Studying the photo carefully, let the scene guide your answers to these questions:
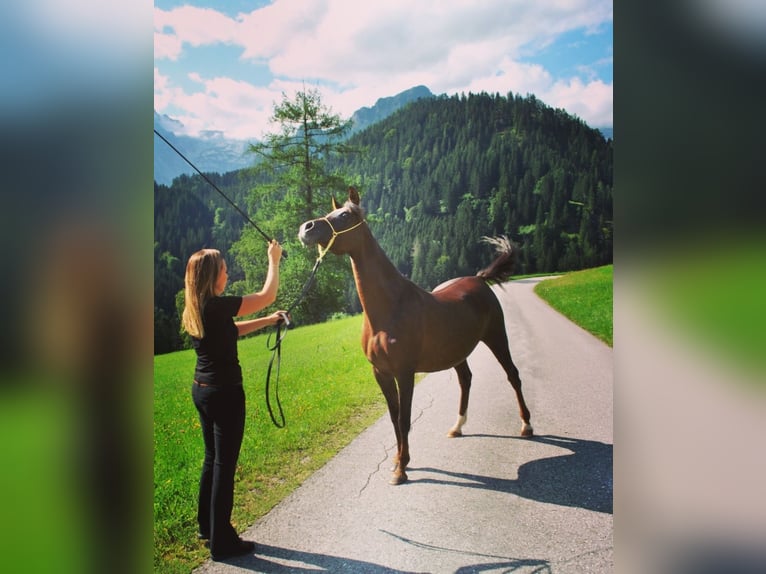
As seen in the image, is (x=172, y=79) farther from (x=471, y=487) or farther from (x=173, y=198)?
(x=471, y=487)

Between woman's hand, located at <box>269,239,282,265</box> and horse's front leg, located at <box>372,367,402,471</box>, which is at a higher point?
woman's hand, located at <box>269,239,282,265</box>

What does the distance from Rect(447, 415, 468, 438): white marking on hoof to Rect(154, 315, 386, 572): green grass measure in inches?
18.5

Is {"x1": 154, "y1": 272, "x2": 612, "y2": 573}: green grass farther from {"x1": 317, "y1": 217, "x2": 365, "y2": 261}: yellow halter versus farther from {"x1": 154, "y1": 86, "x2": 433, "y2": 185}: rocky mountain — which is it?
{"x1": 154, "y1": 86, "x2": 433, "y2": 185}: rocky mountain

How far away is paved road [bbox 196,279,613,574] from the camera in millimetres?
2826

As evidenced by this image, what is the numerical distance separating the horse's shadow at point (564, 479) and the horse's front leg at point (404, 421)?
8 cm

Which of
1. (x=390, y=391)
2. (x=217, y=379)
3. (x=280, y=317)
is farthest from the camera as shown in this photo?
(x=390, y=391)

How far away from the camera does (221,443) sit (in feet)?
9.45

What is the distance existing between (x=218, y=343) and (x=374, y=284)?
98cm

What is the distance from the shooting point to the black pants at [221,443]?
283 cm

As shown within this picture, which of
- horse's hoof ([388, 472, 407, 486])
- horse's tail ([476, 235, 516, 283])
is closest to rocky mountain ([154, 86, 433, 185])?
horse's tail ([476, 235, 516, 283])

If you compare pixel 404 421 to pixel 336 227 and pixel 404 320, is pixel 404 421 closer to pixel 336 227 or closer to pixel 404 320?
pixel 404 320

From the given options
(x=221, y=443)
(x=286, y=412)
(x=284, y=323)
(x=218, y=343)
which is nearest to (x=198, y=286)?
(x=218, y=343)
